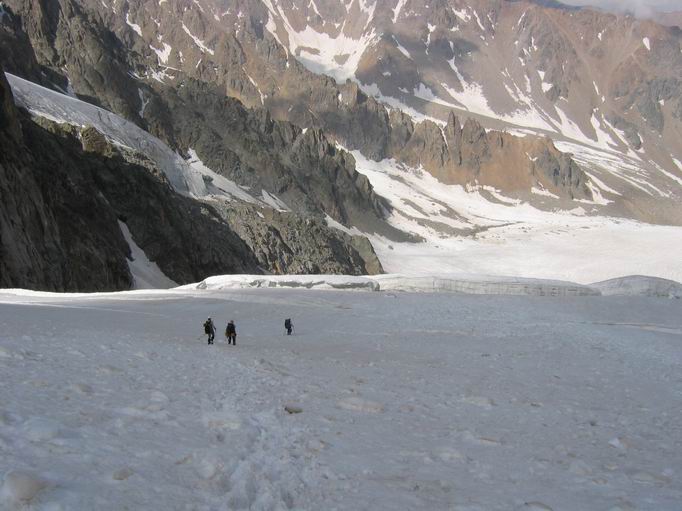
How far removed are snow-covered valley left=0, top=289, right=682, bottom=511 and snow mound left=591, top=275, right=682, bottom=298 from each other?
904 inches

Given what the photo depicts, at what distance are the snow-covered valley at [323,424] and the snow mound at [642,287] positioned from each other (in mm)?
22972

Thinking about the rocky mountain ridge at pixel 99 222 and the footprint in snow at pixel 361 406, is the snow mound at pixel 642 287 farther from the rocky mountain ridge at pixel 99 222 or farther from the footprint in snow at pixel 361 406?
the rocky mountain ridge at pixel 99 222

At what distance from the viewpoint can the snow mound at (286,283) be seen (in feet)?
111

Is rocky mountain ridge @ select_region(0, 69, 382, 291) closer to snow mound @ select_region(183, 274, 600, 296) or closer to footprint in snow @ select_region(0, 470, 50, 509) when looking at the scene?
snow mound @ select_region(183, 274, 600, 296)

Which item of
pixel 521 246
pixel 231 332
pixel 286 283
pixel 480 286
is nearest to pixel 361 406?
pixel 231 332

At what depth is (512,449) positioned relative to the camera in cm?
709

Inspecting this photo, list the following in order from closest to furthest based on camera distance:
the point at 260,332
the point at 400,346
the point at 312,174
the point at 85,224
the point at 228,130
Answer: the point at 400,346 → the point at 260,332 → the point at 85,224 → the point at 228,130 → the point at 312,174

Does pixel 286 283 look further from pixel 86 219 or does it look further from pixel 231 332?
pixel 86 219

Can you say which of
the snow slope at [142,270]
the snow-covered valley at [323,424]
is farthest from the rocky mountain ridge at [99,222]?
the snow-covered valley at [323,424]

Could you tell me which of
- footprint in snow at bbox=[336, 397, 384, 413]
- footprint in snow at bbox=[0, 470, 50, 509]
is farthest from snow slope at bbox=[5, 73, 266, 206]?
footprint in snow at bbox=[0, 470, 50, 509]

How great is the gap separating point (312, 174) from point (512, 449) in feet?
479

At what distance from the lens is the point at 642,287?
38375mm

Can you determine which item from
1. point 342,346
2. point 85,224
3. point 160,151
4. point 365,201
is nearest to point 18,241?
point 85,224

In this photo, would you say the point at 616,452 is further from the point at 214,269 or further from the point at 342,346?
the point at 214,269
